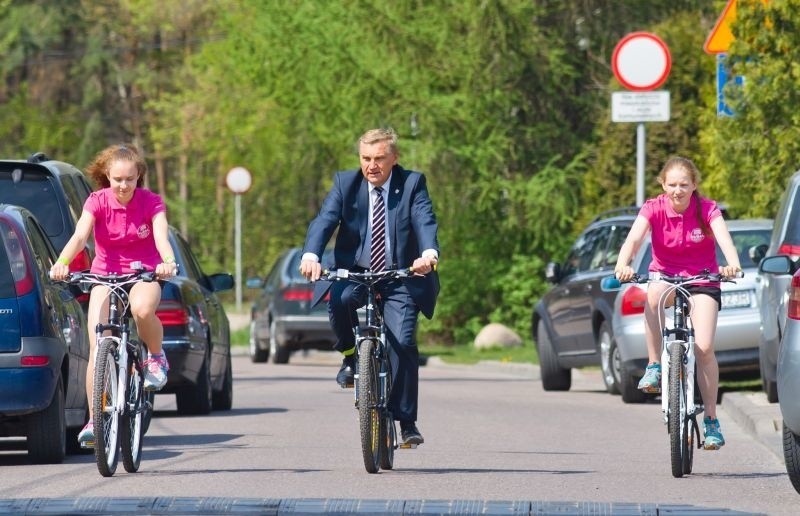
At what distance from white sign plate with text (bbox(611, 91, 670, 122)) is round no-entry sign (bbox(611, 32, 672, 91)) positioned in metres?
0.63

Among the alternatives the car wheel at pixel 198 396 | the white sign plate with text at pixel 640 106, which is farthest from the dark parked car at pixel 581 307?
the car wheel at pixel 198 396

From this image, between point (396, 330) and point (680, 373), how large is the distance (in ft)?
4.97

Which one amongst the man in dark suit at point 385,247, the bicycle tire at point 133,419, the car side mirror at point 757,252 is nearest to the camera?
the bicycle tire at point 133,419

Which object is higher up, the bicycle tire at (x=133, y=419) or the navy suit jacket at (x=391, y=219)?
the navy suit jacket at (x=391, y=219)

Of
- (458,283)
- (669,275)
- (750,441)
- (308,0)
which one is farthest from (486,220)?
(669,275)

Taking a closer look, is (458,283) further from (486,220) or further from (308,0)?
(308,0)

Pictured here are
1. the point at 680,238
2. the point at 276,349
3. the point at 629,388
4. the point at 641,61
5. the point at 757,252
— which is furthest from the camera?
the point at 276,349

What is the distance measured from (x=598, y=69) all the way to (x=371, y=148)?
22.6 m

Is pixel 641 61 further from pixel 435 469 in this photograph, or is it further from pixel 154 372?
pixel 154 372

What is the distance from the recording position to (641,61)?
20984 mm

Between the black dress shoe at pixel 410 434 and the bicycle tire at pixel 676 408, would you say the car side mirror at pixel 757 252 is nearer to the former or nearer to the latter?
the bicycle tire at pixel 676 408

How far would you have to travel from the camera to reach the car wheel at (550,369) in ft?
67.8

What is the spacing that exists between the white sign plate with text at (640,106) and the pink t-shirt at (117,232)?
9681 mm

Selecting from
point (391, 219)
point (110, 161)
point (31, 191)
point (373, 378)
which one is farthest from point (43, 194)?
point (373, 378)
